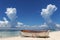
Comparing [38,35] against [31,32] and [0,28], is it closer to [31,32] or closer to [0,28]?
[31,32]

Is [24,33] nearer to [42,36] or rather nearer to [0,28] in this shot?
[42,36]

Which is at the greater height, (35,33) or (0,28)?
(0,28)

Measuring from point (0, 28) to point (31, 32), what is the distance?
2728 centimetres

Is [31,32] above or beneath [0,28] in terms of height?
beneath

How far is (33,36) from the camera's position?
2038 centimetres

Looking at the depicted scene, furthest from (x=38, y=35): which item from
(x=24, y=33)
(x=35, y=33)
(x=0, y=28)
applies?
(x=0, y=28)

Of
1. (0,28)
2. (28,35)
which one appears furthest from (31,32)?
(0,28)

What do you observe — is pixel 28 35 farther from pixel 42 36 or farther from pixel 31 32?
pixel 42 36

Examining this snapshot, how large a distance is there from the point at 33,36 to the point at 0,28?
2752cm

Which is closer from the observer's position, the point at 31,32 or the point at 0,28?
the point at 31,32

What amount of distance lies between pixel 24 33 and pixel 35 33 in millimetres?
1479

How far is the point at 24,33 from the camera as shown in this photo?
21.0 metres

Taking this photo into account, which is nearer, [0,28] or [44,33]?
[44,33]

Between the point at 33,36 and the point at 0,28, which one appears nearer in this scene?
the point at 33,36
